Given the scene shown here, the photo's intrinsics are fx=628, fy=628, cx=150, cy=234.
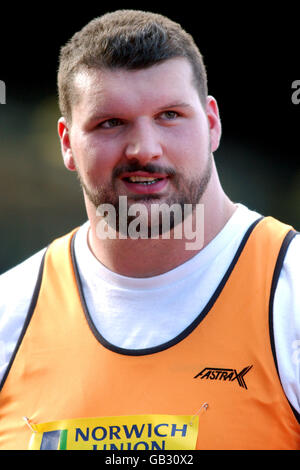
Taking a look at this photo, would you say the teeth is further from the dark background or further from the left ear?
the dark background

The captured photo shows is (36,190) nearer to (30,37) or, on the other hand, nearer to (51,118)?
(51,118)

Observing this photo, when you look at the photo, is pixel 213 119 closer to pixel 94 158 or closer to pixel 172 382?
pixel 94 158

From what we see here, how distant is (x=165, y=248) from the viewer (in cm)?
165

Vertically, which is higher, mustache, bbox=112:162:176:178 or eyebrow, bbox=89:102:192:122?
eyebrow, bbox=89:102:192:122

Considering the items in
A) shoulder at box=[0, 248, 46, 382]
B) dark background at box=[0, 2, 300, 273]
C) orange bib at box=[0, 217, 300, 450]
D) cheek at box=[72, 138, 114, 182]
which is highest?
dark background at box=[0, 2, 300, 273]

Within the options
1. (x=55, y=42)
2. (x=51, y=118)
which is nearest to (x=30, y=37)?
(x=55, y=42)

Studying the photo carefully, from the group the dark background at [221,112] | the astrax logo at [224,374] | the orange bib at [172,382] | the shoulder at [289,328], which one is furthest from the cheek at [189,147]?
the dark background at [221,112]

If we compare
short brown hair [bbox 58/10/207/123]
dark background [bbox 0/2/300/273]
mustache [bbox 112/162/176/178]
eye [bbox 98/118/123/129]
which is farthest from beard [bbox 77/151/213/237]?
dark background [bbox 0/2/300/273]

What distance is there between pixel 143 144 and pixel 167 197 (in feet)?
0.50

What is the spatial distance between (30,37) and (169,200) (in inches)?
112

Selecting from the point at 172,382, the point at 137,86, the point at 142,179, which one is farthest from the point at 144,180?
the point at 172,382

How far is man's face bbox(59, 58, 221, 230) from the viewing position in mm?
1521

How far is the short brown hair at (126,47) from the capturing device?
1.54 metres

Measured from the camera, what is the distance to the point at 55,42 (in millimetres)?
4070
